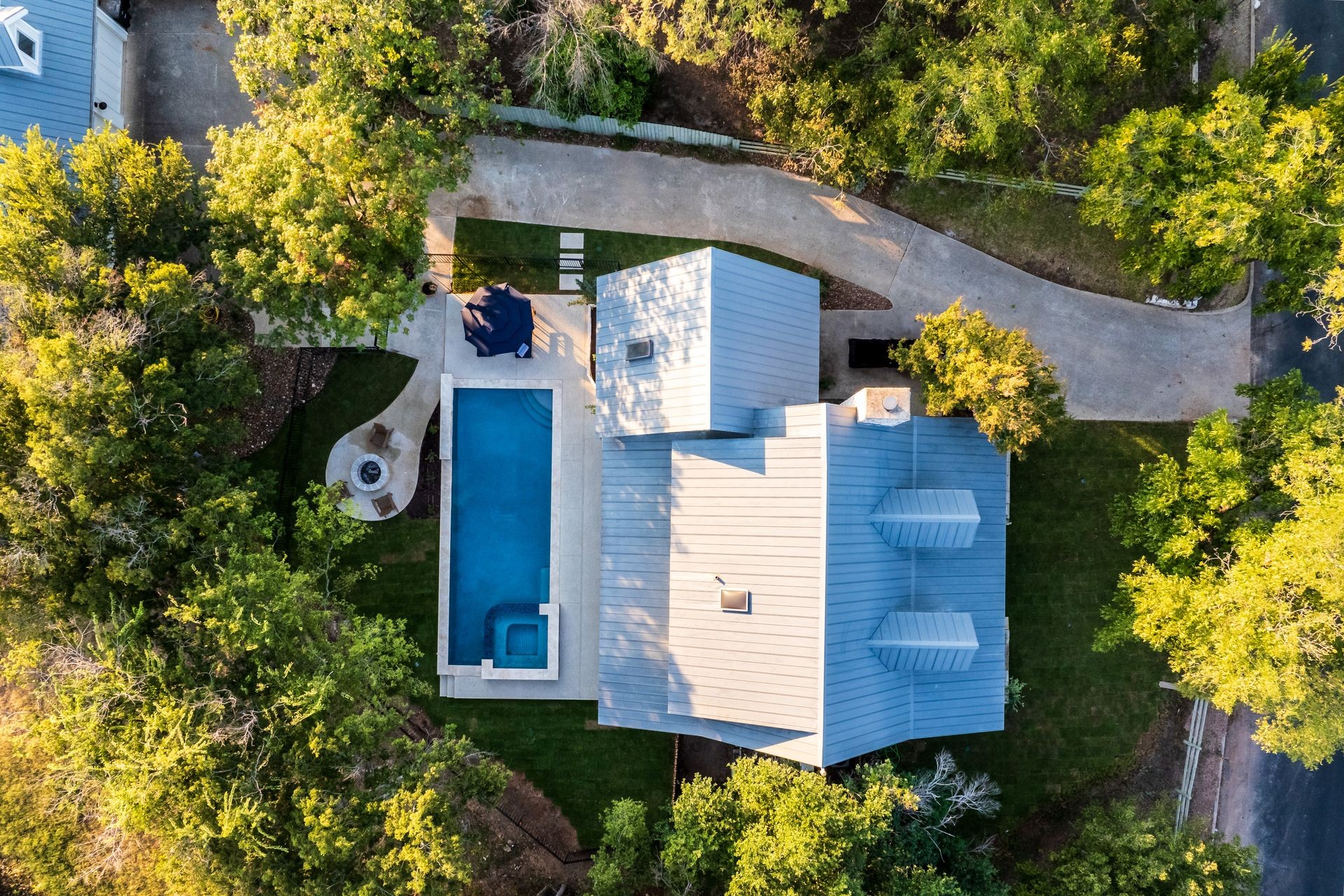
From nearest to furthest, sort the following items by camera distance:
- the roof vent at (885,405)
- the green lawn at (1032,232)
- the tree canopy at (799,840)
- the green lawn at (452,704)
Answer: the tree canopy at (799,840) → the roof vent at (885,405) → the green lawn at (452,704) → the green lawn at (1032,232)

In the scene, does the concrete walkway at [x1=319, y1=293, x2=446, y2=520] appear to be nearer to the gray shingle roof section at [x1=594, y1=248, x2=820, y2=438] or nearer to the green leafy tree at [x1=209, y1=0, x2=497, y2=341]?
the green leafy tree at [x1=209, y1=0, x2=497, y2=341]

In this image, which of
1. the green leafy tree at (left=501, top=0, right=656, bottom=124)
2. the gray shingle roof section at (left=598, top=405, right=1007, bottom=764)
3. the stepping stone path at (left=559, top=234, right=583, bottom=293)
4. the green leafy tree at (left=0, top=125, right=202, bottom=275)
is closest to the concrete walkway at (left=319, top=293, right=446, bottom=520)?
the stepping stone path at (left=559, top=234, right=583, bottom=293)

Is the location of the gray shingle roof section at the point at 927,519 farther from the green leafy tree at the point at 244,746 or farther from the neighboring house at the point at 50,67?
the neighboring house at the point at 50,67

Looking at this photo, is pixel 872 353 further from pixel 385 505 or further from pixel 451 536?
pixel 385 505

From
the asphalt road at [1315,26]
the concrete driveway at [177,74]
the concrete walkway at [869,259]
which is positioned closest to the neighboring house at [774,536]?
the concrete walkway at [869,259]

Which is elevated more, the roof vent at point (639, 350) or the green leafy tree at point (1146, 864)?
the roof vent at point (639, 350)
